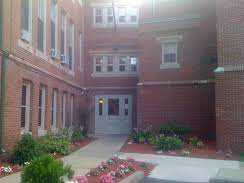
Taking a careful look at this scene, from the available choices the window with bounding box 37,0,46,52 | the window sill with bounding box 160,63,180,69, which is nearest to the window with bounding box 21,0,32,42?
the window with bounding box 37,0,46,52

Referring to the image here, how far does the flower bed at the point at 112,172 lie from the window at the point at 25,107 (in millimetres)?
3920

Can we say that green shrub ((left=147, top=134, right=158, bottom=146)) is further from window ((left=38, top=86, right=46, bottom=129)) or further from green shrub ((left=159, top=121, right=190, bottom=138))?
window ((left=38, top=86, right=46, bottom=129))

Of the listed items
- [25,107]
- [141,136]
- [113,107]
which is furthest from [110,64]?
[25,107]

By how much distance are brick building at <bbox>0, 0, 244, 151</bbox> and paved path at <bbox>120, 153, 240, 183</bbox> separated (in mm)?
2392

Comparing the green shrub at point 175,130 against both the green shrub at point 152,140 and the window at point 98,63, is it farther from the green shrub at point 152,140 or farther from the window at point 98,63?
the window at point 98,63

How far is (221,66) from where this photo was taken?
1518 centimetres

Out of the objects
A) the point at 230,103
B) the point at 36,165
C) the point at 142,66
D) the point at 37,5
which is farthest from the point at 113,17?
the point at 36,165

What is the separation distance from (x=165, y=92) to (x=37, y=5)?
805cm

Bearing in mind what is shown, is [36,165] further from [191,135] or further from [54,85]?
[191,135]

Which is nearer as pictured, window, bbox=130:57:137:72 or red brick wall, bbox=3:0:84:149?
red brick wall, bbox=3:0:84:149

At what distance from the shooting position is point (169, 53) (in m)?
20.3

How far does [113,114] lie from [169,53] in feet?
25.2

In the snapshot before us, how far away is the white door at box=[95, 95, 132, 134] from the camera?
1033 inches

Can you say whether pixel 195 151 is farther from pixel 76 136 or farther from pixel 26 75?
pixel 26 75
